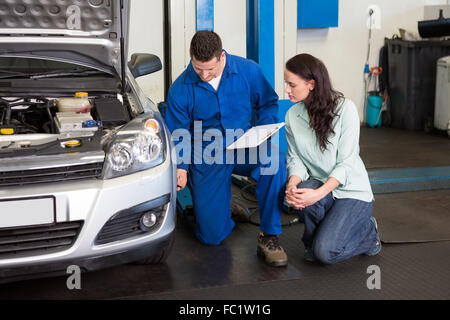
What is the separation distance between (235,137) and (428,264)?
3.91 feet

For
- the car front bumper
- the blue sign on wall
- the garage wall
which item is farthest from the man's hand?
the blue sign on wall

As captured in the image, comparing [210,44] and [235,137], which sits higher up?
[210,44]

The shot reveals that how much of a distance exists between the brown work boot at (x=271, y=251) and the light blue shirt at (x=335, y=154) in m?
0.35

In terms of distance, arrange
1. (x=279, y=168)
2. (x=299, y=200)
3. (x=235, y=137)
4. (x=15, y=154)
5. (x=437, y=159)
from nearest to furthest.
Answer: (x=15, y=154)
(x=299, y=200)
(x=279, y=168)
(x=235, y=137)
(x=437, y=159)

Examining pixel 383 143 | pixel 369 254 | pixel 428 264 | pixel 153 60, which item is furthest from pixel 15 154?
pixel 383 143

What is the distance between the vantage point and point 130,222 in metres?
2.26

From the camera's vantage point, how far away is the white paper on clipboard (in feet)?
9.05

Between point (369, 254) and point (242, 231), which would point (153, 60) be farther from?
point (369, 254)

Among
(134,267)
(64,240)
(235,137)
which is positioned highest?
(235,137)

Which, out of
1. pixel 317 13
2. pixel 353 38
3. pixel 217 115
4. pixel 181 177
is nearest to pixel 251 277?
pixel 181 177

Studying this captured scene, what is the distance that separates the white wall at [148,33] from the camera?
595cm

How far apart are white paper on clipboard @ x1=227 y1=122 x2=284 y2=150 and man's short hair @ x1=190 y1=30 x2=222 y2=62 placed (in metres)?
0.43

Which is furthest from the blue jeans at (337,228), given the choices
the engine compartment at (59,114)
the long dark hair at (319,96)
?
the engine compartment at (59,114)

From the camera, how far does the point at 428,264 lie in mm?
2730
